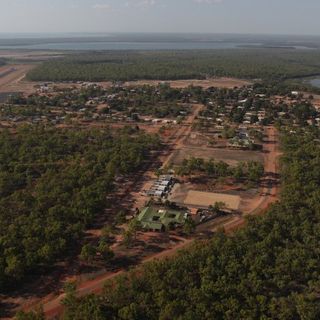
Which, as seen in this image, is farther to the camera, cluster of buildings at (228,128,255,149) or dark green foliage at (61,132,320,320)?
cluster of buildings at (228,128,255,149)

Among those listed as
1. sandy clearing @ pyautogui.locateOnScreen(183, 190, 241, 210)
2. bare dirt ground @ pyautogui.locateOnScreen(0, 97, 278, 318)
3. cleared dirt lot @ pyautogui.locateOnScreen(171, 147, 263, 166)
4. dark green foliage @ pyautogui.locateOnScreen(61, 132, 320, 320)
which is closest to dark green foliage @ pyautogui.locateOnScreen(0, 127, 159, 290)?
bare dirt ground @ pyautogui.locateOnScreen(0, 97, 278, 318)

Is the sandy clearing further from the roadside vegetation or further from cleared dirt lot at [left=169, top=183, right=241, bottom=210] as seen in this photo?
the roadside vegetation

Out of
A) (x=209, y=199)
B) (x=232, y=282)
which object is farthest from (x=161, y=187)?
(x=232, y=282)

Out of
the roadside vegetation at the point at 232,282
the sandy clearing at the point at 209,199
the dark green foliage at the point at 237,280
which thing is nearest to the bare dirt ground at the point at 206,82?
the sandy clearing at the point at 209,199

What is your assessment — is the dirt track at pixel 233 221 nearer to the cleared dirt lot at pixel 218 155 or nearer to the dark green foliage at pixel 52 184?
the cleared dirt lot at pixel 218 155

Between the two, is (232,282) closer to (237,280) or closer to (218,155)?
(237,280)
